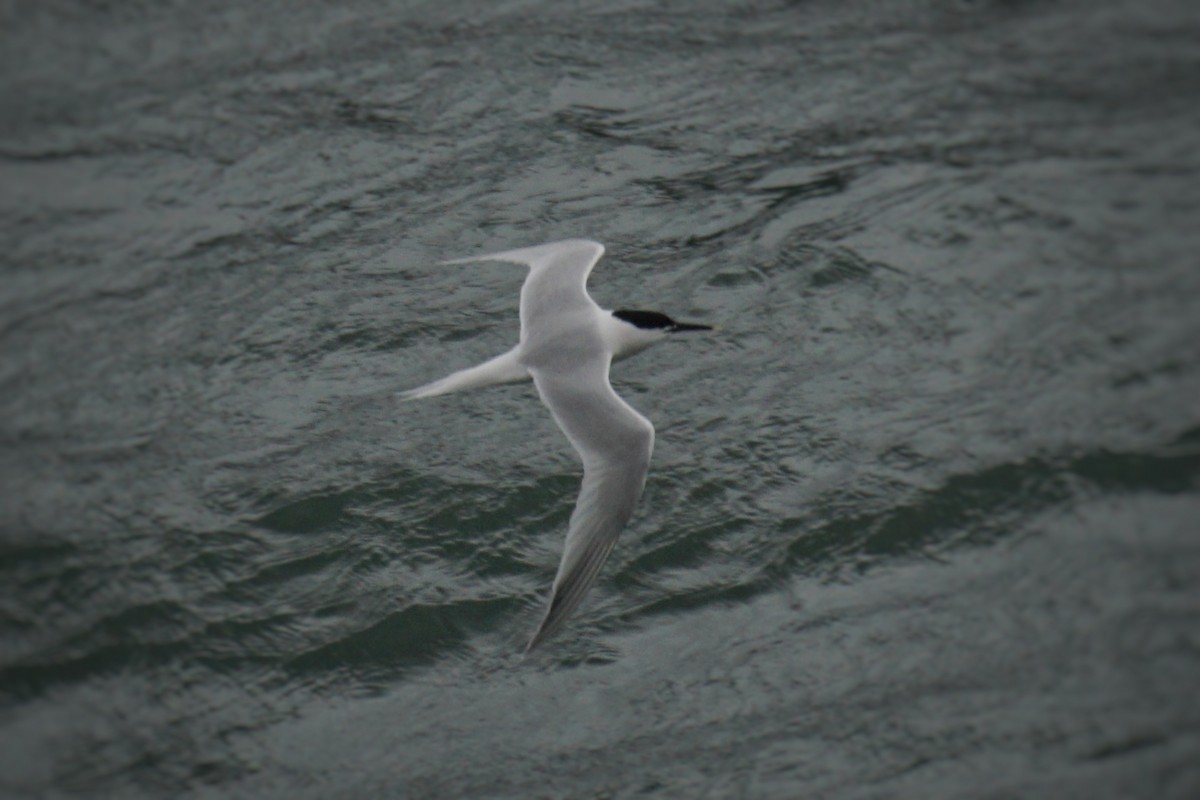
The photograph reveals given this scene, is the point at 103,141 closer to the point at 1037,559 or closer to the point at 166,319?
the point at 166,319

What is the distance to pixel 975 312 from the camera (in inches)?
323

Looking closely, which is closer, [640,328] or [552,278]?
[640,328]

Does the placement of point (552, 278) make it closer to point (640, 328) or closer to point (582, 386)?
point (640, 328)

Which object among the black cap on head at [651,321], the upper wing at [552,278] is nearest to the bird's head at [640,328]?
the black cap on head at [651,321]

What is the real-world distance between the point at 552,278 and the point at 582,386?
3.38 feet

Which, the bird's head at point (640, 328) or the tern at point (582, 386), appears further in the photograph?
the bird's head at point (640, 328)

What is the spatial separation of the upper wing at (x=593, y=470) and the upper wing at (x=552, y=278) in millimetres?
523

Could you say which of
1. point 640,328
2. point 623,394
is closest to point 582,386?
point 640,328

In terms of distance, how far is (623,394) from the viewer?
771 centimetres

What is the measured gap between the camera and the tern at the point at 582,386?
633 centimetres

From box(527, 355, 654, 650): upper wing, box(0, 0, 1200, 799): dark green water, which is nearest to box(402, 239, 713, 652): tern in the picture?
box(527, 355, 654, 650): upper wing

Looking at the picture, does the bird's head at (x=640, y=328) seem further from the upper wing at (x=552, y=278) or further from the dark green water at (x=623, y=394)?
the dark green water at (x=623, y=394)

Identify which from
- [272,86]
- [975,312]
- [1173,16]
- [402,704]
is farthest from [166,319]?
[1173,16]

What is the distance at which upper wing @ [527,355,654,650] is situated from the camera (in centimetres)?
629
